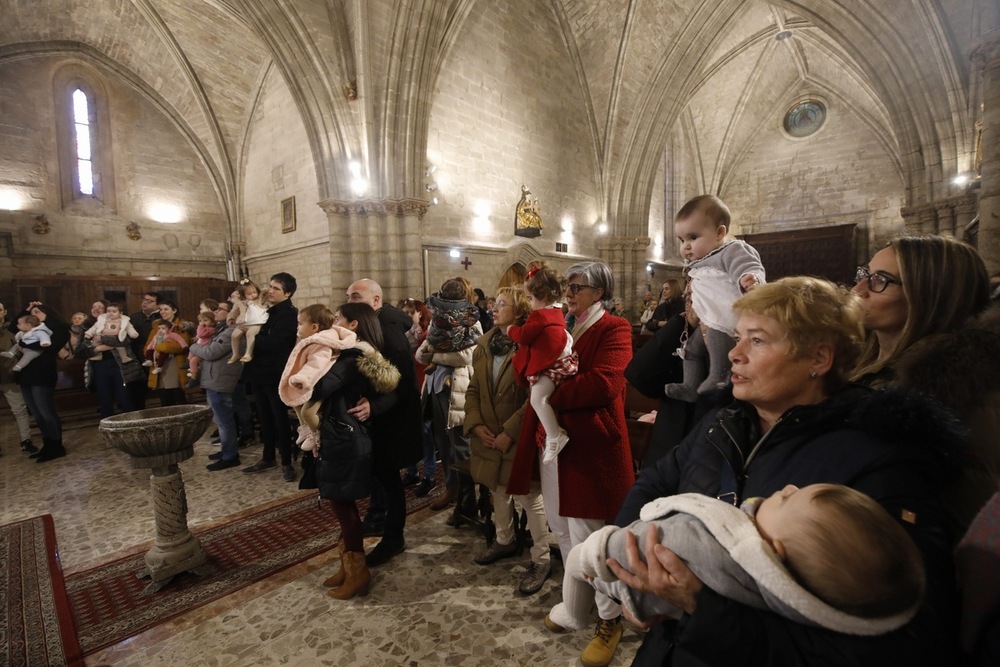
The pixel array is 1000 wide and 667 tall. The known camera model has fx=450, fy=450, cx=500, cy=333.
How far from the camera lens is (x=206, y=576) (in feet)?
10.1

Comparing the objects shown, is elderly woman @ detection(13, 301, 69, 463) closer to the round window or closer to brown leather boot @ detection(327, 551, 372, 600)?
brown leather boot @ detection(327, 551, 372, 600)

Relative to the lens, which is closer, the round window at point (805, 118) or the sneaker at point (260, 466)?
the sneaker at point (260, 466)

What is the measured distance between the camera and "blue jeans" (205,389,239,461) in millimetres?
4969

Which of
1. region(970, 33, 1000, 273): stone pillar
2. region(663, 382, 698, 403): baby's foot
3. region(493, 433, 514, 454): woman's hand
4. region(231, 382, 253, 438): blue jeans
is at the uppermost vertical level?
region(970, 33, 1000, 273): stone pillar

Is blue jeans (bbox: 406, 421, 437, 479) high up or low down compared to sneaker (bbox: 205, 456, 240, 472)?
up

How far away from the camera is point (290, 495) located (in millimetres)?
4328

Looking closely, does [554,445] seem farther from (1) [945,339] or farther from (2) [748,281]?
(1) [945,339]

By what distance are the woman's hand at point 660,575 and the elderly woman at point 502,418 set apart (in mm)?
1734

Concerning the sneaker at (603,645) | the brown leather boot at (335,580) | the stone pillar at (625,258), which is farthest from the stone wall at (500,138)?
the sneaker at (603,645)

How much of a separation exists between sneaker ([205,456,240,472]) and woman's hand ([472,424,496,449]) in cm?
376

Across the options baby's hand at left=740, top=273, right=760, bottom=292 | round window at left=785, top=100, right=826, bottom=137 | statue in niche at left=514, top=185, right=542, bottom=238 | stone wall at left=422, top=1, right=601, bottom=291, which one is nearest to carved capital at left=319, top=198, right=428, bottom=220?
stone wall at left=422, top=1, right=601, bottom=291

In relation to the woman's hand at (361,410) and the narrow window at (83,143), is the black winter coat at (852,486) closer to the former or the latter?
the woman's hand at (361,410)

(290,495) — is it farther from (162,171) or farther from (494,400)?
(162,171)

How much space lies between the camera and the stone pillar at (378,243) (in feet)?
30.8
